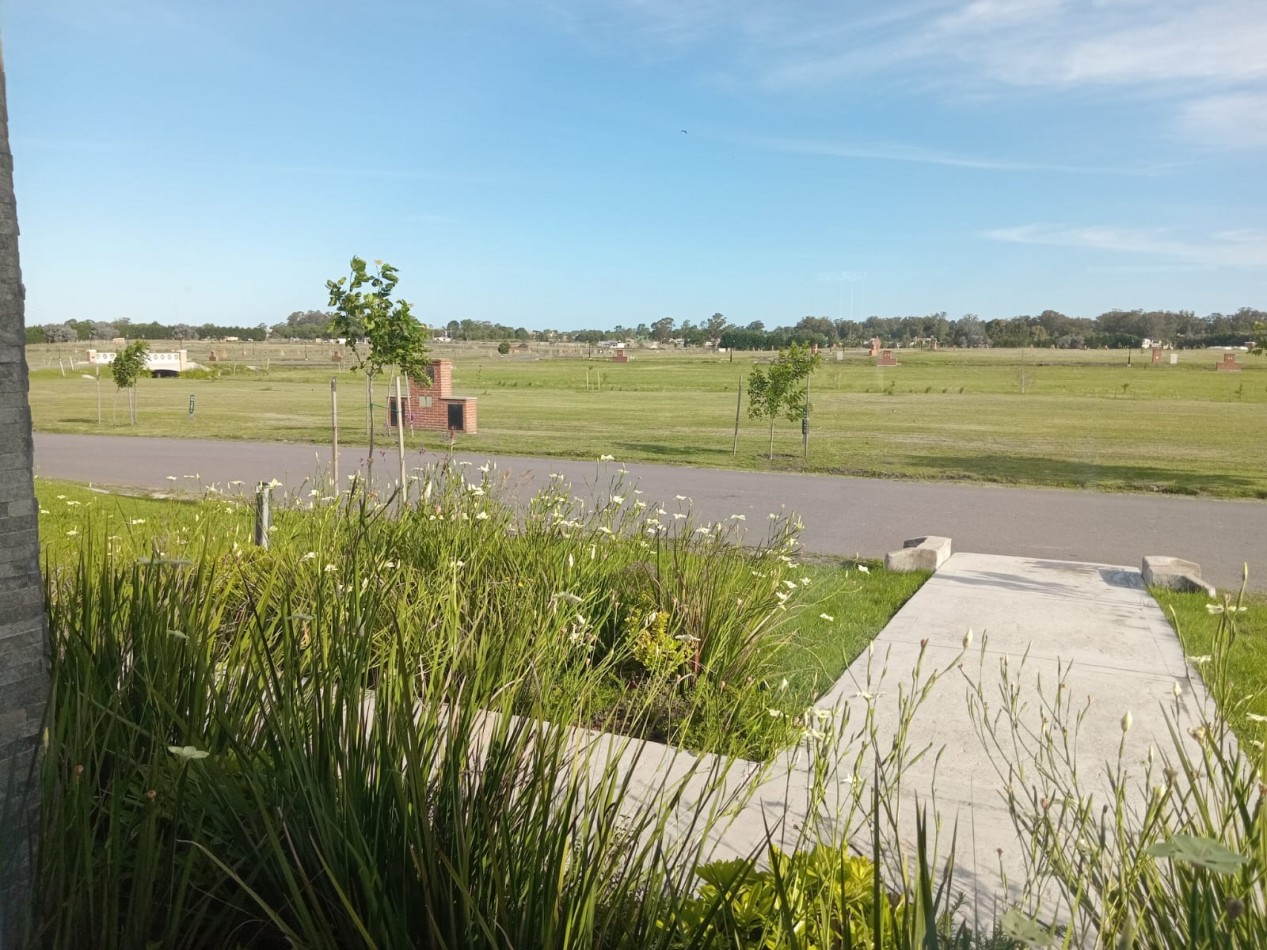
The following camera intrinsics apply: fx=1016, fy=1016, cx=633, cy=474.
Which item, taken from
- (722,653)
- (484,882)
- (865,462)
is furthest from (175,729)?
(865,462)

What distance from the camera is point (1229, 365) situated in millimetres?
62344

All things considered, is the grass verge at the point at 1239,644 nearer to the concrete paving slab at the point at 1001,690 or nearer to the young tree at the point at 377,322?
the concrete paving slab at the point at 1001,690

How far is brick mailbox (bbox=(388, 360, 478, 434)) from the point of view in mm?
25047

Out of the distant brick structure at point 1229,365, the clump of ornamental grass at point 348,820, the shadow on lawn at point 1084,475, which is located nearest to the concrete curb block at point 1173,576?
the clump of ornamental grass at point 348,820

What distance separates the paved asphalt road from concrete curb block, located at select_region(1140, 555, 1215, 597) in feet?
2.37

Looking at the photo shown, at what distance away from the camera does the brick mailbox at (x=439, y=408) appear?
82.2 ft

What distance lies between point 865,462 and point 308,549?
46.3 feet

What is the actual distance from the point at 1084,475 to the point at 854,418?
13.6 m

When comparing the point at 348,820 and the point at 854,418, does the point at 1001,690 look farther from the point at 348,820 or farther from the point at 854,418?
the point at 854,418

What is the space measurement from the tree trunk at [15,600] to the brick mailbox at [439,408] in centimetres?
2128

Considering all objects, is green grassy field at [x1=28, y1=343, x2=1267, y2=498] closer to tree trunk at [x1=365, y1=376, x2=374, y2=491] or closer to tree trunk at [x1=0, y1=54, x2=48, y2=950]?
tree trunk at [x1=365, y1=376, x2=374, y2=491]

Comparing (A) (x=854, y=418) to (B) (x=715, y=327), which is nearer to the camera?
(A) (x=854, y=418)

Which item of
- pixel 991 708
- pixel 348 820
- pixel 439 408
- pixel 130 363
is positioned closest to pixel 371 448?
pixel 991 708

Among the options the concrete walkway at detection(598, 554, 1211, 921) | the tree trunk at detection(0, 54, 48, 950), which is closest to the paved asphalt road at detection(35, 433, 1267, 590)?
the concrete walkway at detection(598, 554, 1211, 921)
